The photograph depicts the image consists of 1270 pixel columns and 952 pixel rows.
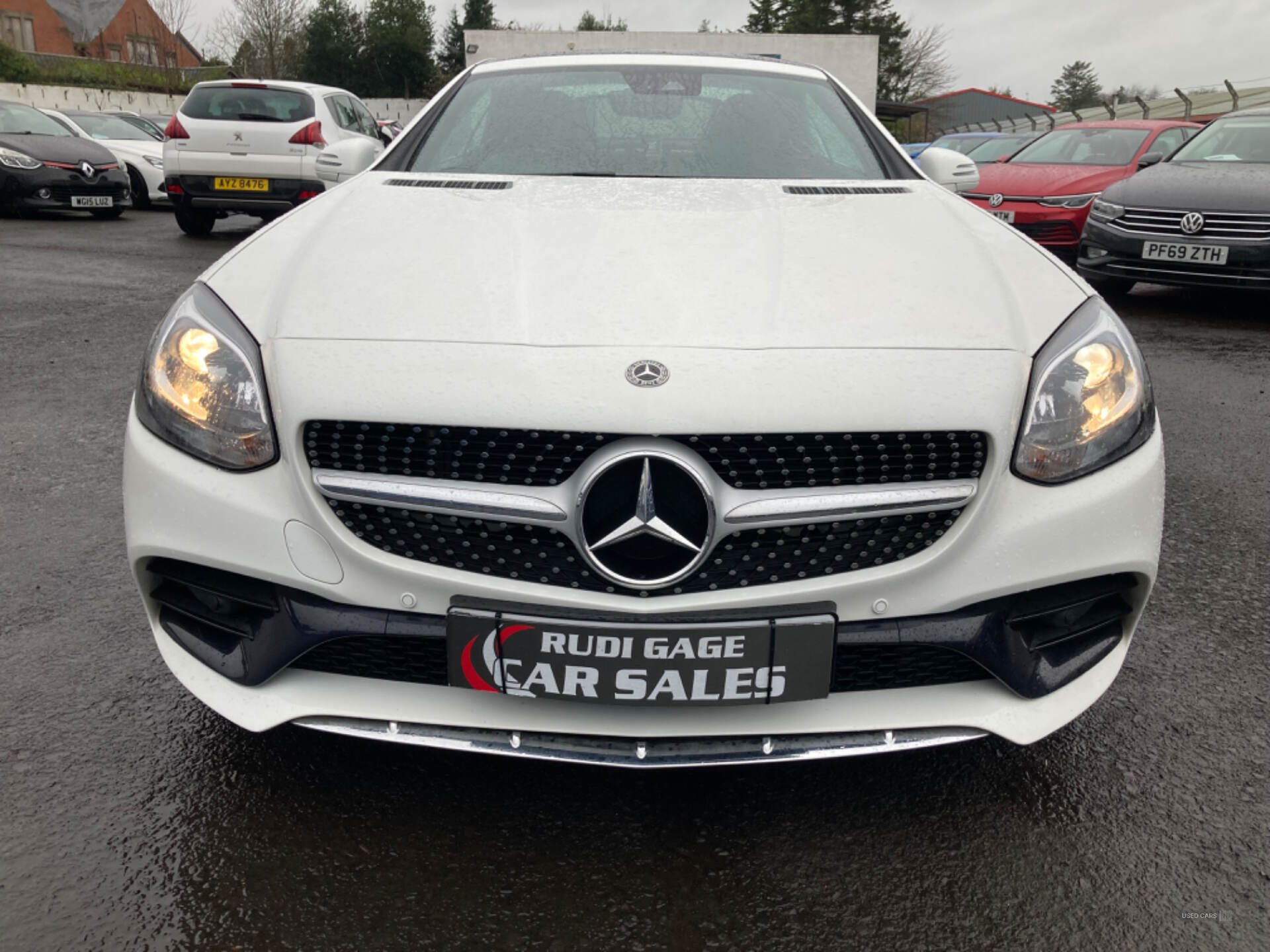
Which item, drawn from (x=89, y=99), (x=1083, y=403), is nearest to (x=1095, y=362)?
(x=1083, y=403)

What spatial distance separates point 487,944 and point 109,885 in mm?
611

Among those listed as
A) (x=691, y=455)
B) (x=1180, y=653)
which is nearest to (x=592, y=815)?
(x=691, y=455)

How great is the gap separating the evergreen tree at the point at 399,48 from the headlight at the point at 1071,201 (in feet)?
202

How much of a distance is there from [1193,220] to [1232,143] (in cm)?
146

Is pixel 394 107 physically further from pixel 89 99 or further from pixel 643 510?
pixel 643 510

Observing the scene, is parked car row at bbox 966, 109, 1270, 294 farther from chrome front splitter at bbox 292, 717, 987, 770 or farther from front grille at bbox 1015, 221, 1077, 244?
chrome front splitter at bbox 292, 717, 987, 770

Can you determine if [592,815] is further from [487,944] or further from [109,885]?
[109,885]

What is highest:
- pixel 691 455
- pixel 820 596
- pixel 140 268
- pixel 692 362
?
pixel 692 362

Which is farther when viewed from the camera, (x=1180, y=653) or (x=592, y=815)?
(x=1180, y=653)

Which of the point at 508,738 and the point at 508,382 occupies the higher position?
the point at 508,382

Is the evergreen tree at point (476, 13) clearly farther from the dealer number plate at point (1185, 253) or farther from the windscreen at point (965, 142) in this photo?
the dealer number plate at point (1185, 253)

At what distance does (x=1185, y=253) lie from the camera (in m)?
7.29

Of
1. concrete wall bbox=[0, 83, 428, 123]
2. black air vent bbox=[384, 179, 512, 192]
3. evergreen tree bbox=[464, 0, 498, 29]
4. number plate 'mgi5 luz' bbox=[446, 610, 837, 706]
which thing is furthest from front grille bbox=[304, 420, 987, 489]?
evergreen tree bbox=[464, 0, 498, 29]

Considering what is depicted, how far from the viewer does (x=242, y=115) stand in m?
10.8
